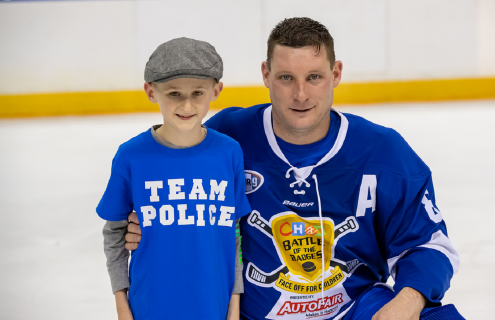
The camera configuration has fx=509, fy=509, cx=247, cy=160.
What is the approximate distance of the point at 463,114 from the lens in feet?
19.1

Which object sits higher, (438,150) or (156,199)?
(156,199)

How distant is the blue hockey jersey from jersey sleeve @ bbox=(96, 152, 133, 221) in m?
0.33

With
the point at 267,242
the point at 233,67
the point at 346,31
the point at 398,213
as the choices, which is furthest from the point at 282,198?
the point at 346,31

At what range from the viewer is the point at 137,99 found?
19.7 feet

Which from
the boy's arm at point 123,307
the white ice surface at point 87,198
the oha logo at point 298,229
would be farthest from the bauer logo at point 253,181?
the white ice surface at point 87,198

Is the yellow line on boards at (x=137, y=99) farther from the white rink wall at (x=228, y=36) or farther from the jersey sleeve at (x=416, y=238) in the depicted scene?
the jersey sleeve at (x=416, y=238)

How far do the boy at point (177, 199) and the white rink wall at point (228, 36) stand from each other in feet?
17.0

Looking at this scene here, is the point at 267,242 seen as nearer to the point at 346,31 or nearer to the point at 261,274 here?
the point at 261,274

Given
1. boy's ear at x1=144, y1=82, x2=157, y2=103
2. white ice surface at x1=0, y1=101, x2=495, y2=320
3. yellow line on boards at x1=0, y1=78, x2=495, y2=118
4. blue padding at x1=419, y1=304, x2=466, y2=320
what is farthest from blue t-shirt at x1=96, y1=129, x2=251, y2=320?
yellow line on boards at x1=0, y1=78, x2=495, y2=118

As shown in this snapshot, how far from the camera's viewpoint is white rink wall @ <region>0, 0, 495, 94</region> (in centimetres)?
592

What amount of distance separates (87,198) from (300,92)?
→ 2.46m

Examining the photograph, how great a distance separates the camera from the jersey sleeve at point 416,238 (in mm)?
1195

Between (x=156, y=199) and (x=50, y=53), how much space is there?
18.0ft

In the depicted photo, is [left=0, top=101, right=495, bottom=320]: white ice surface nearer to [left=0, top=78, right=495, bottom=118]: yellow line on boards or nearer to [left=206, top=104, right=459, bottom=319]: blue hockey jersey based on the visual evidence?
[left=0, top=78, right=495, bottom=118]: yellow line on boards
